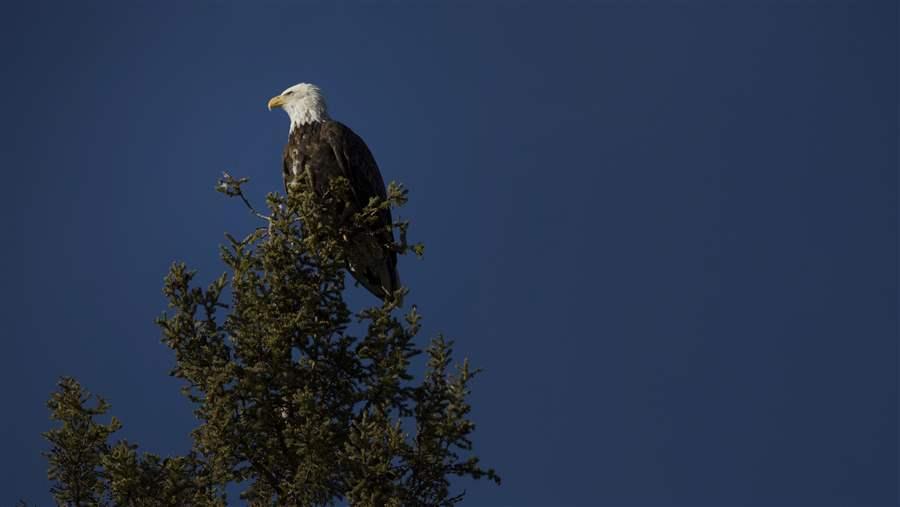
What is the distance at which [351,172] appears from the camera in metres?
13.8

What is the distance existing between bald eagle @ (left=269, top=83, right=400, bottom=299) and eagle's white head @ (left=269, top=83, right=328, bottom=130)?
0.23ft

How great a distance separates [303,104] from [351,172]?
6.21 feet

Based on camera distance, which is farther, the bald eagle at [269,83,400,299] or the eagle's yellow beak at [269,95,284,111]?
the eagle's yellow beak at [269,95,284,111]

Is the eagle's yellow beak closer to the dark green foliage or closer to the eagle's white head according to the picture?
the eagle's white head

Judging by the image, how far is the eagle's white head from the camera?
48.9 ft

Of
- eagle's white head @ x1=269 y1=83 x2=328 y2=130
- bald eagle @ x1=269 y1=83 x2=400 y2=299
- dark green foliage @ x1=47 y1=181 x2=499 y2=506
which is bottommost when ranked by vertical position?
dark green foliage @ x1=47 y1=181 x2=499 y2=506

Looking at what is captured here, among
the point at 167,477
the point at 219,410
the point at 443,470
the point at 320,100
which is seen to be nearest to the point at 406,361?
the point at 443,470

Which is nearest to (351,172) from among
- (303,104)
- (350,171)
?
(350,171)

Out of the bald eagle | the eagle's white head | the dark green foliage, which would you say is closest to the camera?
the dark green foliage

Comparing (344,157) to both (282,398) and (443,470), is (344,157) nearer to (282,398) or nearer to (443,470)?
(282,398)

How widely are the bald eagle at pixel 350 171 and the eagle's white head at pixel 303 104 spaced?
0.07 metres

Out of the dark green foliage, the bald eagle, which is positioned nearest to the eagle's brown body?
the bald eagle

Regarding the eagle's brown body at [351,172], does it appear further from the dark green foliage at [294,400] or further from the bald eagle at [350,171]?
the dark green foliage at [294,400]

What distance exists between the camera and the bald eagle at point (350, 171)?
13502mm
